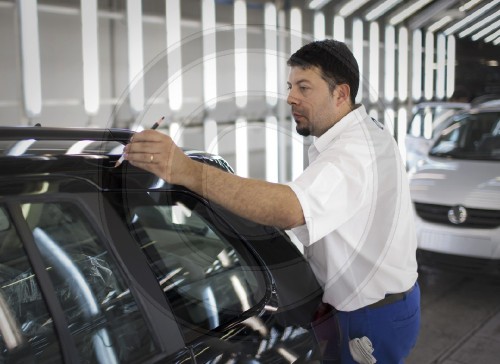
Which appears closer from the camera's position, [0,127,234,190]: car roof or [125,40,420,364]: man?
[0,127,234,190]: car roof

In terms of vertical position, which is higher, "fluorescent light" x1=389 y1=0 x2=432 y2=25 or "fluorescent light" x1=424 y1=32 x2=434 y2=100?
"fluorescent light" x1=389 y1=0 x2=432 y2=25

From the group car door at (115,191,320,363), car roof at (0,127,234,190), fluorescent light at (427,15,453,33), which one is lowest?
car door at (115,191,320,363)

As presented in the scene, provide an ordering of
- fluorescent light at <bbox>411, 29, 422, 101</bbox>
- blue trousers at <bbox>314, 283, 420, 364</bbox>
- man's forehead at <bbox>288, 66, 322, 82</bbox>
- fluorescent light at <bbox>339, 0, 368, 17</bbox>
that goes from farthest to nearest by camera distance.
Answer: fluorescent light at <bbox>411, 29, 422, 101</bbox> → fluorescent light at <bbox>339, 0, 368, 17</bbox> → blue trousers at <bbox>314, 283, 420, 364</bbox> → man's forehead at <bbox>288, 66, 322, 82</bbox>

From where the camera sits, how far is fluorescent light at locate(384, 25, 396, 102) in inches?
379

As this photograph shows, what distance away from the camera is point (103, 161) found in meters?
1.38

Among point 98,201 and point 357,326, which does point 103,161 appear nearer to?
point 98,201

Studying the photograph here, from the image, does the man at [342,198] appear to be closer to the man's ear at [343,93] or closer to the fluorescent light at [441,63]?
the man's ear at [343,93]

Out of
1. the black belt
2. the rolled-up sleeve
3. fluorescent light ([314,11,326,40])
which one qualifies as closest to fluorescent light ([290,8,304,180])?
the rolled-up sleeve

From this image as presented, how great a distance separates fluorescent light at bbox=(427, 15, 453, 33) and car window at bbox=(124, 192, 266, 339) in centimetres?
901

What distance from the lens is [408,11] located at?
975cm

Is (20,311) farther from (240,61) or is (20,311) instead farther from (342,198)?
(240,61)

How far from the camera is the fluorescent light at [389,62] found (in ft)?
31.6

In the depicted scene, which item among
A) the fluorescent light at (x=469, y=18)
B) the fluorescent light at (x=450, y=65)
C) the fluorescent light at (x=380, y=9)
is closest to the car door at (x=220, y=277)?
the fluorescent light at (x=380, y=9)

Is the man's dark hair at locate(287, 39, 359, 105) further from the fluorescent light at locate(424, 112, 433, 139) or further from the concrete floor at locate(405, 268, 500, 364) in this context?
the fluorescent light at locate(424, 112, 433, 139)
